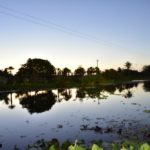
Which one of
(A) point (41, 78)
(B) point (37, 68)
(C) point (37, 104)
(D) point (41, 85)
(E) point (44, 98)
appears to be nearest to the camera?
(C) point (37, 104)

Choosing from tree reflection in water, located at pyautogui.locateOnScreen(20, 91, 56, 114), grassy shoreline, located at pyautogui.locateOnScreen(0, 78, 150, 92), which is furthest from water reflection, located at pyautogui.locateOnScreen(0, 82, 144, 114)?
grassy shoreline, located at pyautogui.locateOnScreen(0, 78, 150, 92)

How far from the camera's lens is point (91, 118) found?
29000 mm

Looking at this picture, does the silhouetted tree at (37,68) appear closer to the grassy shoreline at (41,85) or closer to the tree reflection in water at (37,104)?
the grassy shoreline at (41,85)

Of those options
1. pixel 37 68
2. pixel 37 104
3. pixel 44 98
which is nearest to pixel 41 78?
pixel 37 68

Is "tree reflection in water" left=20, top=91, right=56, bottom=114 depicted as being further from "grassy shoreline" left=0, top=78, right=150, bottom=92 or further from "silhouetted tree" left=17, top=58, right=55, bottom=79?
"silhouetted tree" left=17, top=58, right=55, bottom=79

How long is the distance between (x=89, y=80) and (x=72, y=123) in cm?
8193

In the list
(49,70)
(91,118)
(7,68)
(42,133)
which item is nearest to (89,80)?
(49,70)

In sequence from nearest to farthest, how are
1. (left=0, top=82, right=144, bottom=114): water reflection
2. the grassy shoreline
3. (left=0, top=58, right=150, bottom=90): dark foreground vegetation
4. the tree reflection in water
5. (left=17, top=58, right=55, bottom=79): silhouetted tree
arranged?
the tree reflection in water, (left=0, top=82, right=144, bottom=114): water reflection, the grassy shoreline, (left=0, top=58, right=150, bottom=90): dark foreground vegetation, (left=17, top=58, right=55, bottom=79): silhouetted tree

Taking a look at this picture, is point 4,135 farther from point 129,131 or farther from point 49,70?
point 49,70

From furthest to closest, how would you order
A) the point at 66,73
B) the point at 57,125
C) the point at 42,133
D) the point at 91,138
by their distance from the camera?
the point at 66,73, the point at 57,125, the point at 42,133, the point at 91,138

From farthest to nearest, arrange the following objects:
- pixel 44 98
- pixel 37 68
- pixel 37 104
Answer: pixel 37 68 < pixel 44 98 < pixel 37 104

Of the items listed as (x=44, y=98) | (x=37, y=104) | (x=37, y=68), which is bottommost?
(x=37, y=104)

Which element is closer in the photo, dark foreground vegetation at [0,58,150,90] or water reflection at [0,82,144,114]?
water reflection at [0,82,144,114]

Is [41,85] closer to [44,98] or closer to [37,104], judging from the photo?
[44,98]
